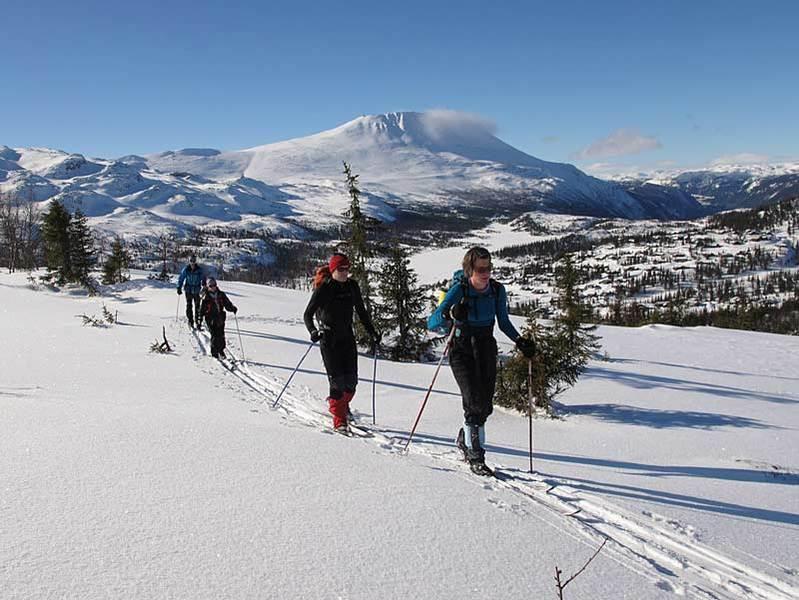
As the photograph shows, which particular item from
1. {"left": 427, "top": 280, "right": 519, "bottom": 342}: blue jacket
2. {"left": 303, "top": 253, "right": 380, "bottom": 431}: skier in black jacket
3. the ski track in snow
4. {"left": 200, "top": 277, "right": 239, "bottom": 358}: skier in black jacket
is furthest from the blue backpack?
{"left": 200, "top": 277, "right": 239, "bottom": 358}: skier in black jacket

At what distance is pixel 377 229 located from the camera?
72.5 ft

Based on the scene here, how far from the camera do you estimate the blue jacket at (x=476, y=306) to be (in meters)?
5.37

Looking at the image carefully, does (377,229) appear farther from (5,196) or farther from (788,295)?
(788,295)

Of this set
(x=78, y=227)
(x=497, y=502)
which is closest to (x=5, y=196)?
(x=78, y=227)

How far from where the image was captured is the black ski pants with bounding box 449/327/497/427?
539cm

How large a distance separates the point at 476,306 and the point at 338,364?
96.3 inches

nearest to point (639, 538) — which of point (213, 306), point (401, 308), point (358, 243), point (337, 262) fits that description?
point (337, 262)

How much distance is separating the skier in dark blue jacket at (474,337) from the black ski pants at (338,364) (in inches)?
75.8

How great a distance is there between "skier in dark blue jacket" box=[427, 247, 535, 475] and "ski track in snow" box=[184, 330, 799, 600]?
545 millimetres

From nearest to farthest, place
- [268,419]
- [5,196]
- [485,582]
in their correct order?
1. [485,582]
2. [268,419]
3. [5,196]

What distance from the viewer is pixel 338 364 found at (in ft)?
22.9

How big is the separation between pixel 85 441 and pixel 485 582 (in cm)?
379

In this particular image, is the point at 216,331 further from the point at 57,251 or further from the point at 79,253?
the point at 79,253

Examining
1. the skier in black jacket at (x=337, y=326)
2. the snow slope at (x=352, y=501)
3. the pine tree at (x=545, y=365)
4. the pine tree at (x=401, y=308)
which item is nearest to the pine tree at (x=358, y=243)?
the pine tree at (x=401, y=308)
